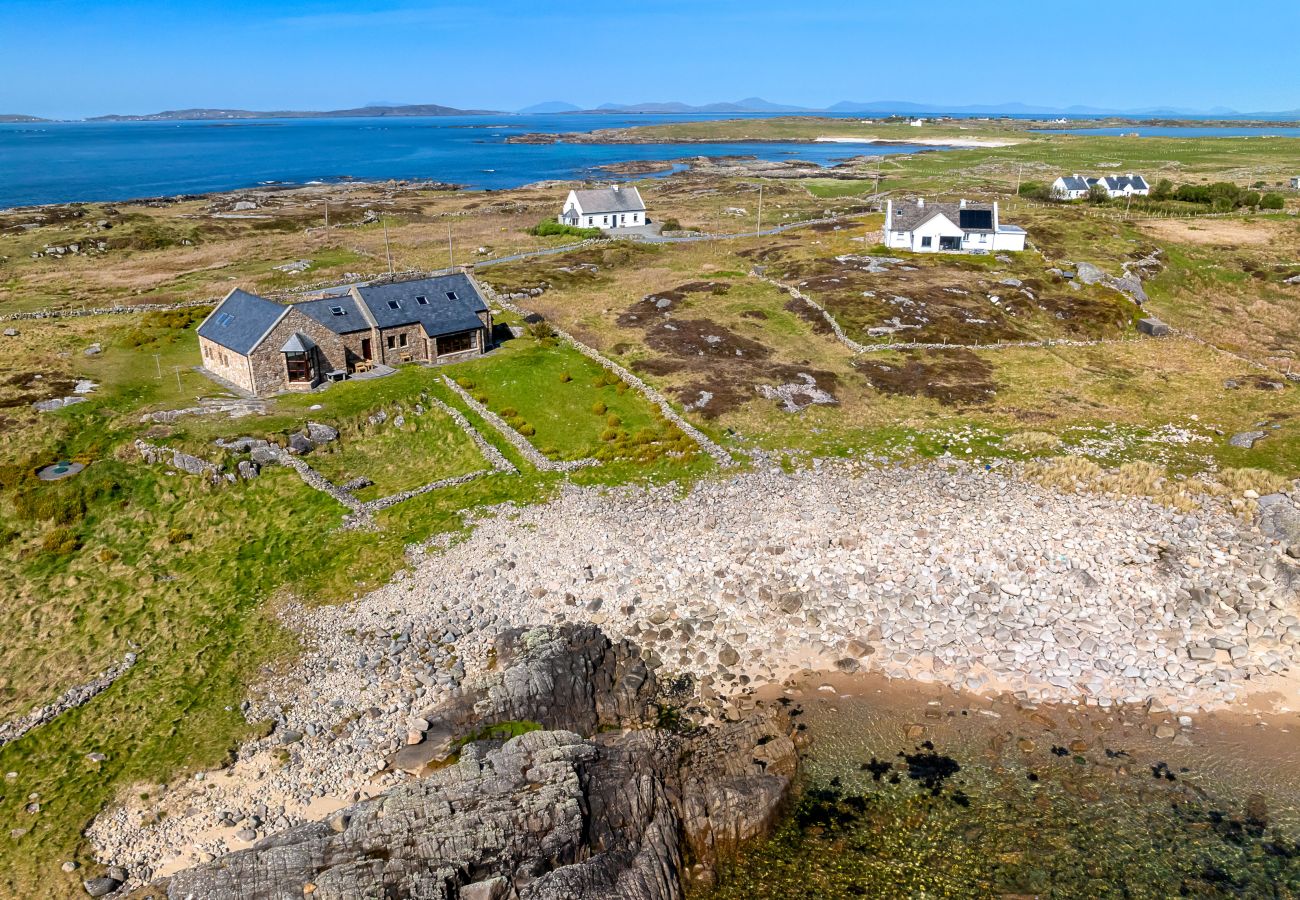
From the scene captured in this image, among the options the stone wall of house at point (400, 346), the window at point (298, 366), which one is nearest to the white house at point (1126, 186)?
the stone wall of house at point (400, 346)

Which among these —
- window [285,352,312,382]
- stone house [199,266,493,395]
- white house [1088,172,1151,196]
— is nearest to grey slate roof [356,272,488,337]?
stone house [199,266,493,395]

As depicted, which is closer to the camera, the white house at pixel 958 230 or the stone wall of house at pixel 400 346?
the stone wall of house at pixel 400 346

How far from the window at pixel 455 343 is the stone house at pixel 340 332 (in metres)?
0.07

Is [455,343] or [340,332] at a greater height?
[340,332]

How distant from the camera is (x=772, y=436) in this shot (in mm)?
43062

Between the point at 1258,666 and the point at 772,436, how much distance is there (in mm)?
23397

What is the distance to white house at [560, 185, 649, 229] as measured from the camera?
11262 cm

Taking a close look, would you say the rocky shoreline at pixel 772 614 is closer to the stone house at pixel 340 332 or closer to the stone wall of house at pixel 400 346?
the stone house at pixel 340 332

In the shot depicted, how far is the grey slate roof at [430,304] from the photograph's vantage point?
51281 mm

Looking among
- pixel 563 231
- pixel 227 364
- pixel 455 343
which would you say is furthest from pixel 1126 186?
pixel 227 364

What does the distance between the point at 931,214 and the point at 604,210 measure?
48013 millimetres

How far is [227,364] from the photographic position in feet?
161

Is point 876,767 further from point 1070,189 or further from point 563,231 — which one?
point 1070,189

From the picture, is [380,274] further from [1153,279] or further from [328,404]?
[1153,279]
